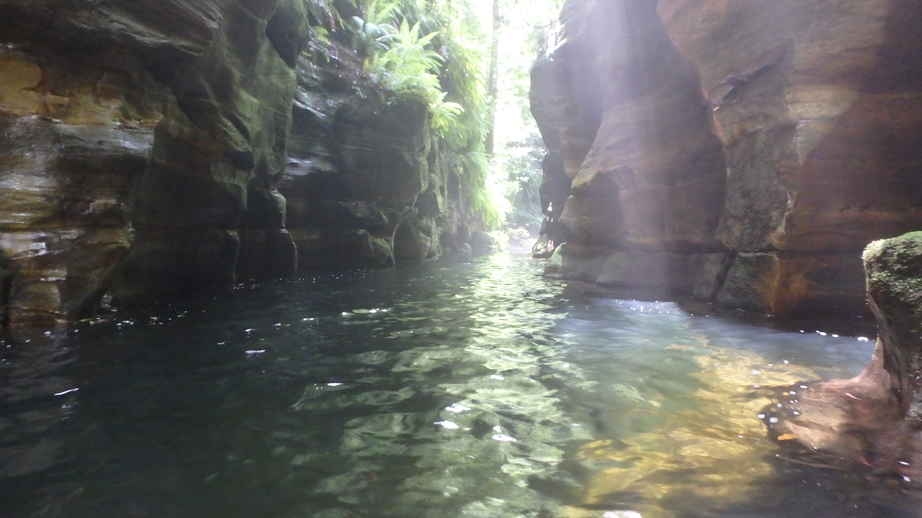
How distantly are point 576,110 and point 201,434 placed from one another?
40.9 feet

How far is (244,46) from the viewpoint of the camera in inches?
334

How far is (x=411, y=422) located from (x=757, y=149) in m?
6.03

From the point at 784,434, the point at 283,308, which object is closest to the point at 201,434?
the point at 784,434

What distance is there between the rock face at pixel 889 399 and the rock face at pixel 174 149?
6.49 meters

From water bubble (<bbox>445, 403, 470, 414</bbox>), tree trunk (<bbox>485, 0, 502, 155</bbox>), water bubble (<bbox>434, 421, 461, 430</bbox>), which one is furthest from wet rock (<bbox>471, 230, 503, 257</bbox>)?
water bubble (<bbox>434, 421, 461, 430</bbox>)

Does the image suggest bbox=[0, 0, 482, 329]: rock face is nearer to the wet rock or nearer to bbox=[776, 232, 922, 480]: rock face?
bbox=[776, 232, 922, 480]: rock face

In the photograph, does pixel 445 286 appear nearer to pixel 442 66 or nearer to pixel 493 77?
pixel 442 66

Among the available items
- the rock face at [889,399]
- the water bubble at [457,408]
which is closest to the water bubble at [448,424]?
the water bubble at [457,408]

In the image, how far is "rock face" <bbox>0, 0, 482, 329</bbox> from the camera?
5.29 metres

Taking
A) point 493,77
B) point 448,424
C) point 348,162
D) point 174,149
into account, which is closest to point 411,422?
point 448,424

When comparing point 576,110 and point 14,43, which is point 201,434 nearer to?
point 14,43

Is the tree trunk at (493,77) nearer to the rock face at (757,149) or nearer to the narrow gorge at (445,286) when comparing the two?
the narrow gorge at (445,286)

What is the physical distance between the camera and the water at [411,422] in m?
2.34

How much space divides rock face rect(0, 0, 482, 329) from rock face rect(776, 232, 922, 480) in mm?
6490
